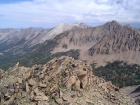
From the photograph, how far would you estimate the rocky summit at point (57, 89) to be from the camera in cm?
3077

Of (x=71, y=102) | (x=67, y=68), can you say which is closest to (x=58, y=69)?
(x=67, y=68)

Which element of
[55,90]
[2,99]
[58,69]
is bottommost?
[2,99]

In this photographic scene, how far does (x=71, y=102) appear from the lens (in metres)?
30.1

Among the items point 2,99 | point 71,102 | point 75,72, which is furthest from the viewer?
point 75,72

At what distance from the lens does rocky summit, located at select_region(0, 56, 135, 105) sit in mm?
30766

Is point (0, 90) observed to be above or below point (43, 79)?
below

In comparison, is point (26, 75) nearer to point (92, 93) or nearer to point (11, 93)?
point (11, 93)

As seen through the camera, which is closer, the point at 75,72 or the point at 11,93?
the point at 11,93

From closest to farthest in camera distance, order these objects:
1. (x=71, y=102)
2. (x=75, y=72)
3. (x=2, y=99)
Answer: (x=71, y=102) < (x=2, y=99) < (x=75, y=72)

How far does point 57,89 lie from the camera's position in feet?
105

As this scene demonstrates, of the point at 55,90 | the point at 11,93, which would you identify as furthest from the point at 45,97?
the point at 11,93

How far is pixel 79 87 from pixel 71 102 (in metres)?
4.36

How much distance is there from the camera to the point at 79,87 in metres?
34.0

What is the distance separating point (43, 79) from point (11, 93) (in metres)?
5.37
